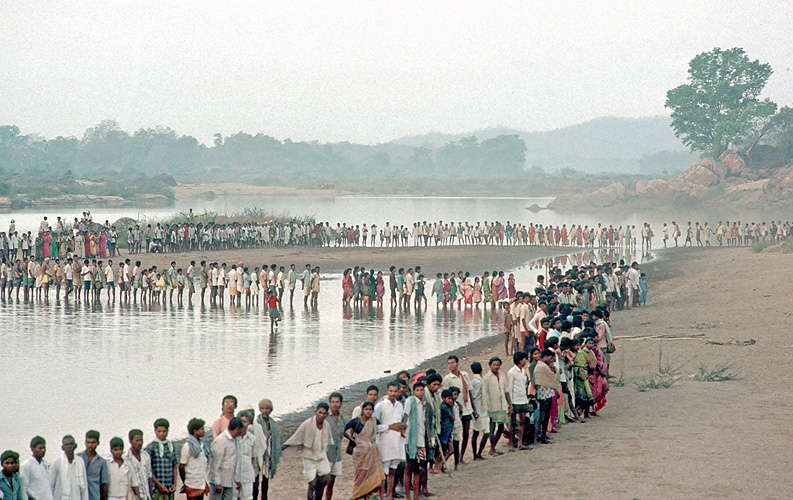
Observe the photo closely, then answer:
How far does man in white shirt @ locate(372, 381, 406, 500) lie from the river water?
202 inches

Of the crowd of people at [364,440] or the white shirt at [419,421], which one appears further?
the white shirt at [419,421]

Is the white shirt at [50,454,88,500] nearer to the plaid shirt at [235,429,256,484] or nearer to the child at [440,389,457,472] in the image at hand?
the plaid shirt at [235,429,256,484]

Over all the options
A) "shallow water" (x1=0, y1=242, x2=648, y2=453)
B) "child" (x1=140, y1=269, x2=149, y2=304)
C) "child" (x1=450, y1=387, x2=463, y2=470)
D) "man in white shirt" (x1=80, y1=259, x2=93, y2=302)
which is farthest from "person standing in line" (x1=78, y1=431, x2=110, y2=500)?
"man in white shirt" (x1=80, y1=259, x2=93, y2=302)

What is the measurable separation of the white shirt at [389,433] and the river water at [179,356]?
5.12 metres

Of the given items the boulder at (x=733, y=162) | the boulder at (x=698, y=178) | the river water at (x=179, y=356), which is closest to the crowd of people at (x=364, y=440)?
the river water at (x=179, y=356)

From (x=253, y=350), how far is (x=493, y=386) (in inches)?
373

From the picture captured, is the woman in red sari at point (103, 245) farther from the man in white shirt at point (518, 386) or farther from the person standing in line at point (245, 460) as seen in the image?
the person standing in line at point (245, 460)

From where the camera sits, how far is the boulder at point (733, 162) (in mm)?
75750

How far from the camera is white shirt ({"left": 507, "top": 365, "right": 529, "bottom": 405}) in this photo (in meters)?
10.3

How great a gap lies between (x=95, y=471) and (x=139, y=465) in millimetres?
375

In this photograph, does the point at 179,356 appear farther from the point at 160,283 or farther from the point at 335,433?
the point at 335,433

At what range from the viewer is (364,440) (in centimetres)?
838

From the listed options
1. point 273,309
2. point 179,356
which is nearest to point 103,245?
point 273,309

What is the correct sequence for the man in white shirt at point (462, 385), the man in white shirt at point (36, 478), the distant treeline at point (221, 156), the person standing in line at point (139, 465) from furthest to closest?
the distant treeline at point (221, 156), the man in white shirt at point (462, 385), the person standing in line at point (139, 465), the man in white shirt at point (36, 478)
